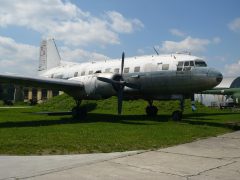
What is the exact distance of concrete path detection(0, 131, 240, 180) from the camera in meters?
6.95

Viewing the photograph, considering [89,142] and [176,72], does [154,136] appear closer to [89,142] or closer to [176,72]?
[89,142]

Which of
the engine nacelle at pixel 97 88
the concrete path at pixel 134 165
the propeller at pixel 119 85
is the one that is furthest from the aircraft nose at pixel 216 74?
the concrete path at pixel 134 165

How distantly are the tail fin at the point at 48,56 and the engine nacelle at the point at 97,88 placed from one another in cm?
1203

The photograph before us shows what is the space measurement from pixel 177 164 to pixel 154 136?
4548 mm

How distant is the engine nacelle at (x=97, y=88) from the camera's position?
19797 millimetres

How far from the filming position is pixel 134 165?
796 centimetres

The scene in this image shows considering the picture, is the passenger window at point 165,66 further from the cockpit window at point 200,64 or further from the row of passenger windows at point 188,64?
the cockpit window at point 200,64

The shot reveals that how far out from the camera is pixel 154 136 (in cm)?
1272

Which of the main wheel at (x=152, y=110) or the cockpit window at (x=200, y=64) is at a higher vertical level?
the cockpit window at (x=200, y=64)

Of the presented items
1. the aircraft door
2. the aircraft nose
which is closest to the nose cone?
the aircraft nose

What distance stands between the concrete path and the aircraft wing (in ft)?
35.9

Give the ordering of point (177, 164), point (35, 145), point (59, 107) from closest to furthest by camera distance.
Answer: point (177, 164) < point (35, 145) < point (59, 107)

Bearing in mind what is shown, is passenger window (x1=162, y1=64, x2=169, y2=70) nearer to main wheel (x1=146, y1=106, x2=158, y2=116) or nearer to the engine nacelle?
the engine nacelle

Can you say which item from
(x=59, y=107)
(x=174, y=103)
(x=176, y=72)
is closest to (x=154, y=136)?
(x=176, y=72)
